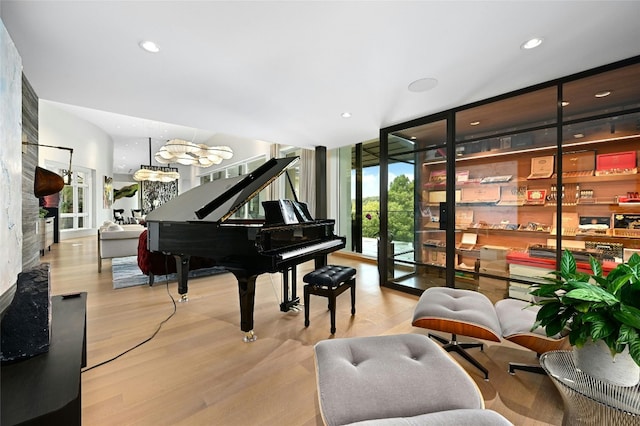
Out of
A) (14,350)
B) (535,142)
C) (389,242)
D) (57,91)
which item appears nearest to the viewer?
(14,350)

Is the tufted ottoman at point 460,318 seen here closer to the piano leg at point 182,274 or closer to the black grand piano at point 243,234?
the black grand piano at point 243,234

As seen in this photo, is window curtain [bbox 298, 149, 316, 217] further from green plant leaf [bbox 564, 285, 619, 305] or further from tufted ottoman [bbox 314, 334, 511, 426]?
green plant leaf [bbox 564, 285, 619, 305]

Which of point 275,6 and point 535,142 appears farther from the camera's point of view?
point 535,142

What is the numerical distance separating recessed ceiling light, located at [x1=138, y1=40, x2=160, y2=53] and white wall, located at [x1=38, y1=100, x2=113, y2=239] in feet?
21.1

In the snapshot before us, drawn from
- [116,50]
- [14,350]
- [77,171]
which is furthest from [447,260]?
[77,171]

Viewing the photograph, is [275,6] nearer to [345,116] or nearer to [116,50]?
[116,50]

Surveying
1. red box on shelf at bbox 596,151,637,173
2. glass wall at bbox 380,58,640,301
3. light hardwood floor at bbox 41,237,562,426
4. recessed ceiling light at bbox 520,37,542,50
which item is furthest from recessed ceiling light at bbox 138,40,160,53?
red box on shelf at bbox 596,151,637,173

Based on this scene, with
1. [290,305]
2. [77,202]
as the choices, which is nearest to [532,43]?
[290,305]

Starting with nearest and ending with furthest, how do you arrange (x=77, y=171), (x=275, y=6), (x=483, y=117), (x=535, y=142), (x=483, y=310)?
(x=275, y=6)
(x=483, y=310)
(x=535, y=142)
(x=483, y=117)
(x=77, y=171)

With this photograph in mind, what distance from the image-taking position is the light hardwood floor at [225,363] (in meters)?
1.57

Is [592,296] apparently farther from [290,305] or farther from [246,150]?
[246,150]

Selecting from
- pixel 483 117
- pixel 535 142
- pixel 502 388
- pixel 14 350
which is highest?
pixel 483 117

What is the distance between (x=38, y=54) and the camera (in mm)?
2115

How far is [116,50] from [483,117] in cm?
369
